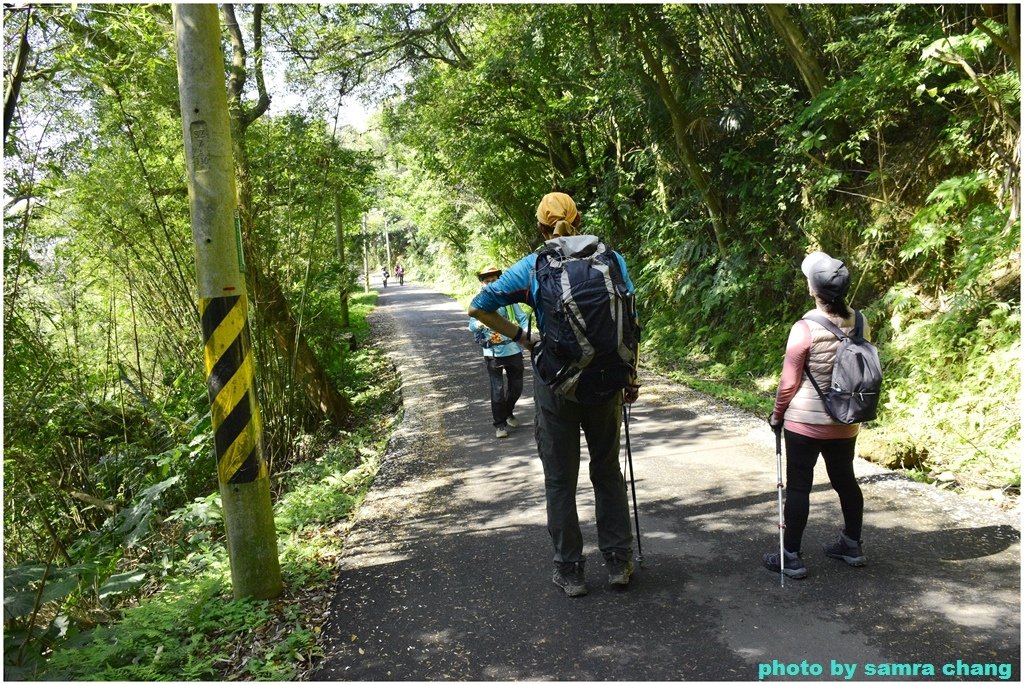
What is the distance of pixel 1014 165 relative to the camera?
726 centimetres

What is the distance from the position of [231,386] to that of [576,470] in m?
2.08

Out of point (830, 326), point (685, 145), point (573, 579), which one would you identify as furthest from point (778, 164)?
point (573, 579)

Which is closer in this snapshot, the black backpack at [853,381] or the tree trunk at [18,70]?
the black backpack at [853,381]

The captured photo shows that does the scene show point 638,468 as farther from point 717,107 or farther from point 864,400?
point 717,107

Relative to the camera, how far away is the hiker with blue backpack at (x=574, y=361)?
3.83 meters

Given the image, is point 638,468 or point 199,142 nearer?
point 199,142

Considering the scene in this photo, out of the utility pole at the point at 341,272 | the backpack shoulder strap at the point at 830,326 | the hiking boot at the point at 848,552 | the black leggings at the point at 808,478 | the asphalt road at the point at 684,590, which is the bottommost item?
the asphalt road at the point at 684,590

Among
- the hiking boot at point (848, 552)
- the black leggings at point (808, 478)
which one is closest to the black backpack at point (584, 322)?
the black leggings at point (808, 478)

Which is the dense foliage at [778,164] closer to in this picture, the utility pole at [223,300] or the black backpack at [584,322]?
the black backpack at [584,322]

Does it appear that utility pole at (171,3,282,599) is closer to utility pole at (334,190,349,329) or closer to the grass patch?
the grass patch

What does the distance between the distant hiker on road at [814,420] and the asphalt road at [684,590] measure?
10.9 inches

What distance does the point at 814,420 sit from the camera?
405 centimetres

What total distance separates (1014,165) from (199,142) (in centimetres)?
745

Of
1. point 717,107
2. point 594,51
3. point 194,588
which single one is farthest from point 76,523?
point 594,51
